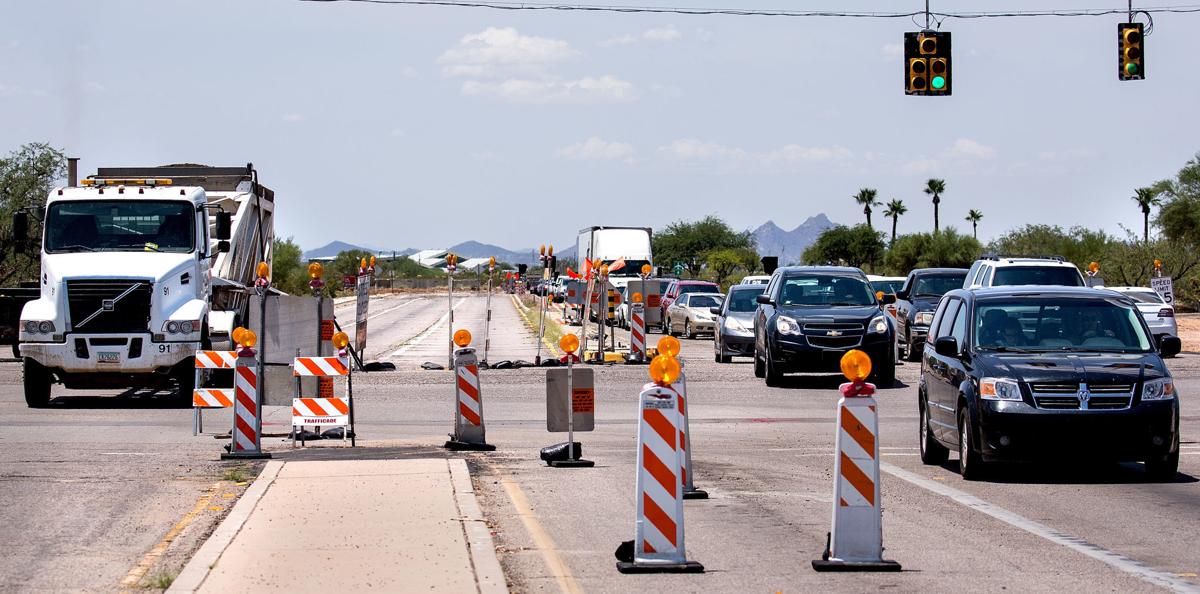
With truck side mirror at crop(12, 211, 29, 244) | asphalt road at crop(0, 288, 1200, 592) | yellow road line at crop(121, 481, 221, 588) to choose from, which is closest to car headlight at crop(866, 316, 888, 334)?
asphalt road at crop(0, 288, 1200, 592)

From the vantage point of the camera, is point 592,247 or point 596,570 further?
point 592,247

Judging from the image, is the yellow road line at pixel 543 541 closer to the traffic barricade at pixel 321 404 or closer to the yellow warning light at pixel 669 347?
the yellow warning light at pixel 669 347

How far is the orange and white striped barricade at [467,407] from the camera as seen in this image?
15078mm

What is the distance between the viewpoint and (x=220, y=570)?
857cm

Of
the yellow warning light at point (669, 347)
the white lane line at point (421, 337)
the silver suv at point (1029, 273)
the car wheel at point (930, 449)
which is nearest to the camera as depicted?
the yellow warning light at point (669, 347)

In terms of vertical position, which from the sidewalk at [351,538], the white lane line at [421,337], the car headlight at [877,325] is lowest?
the sidewalk at [351,538]

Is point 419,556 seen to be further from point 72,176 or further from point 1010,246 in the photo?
point 1010,246

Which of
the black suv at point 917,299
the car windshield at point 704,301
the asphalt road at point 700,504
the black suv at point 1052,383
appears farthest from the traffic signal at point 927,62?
the car windshield at point 704,301

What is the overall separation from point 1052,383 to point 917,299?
63.2ft

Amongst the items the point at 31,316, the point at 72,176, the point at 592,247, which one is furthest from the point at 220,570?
the point at 592,247

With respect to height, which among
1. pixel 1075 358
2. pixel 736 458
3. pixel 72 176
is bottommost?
pixel 736 458

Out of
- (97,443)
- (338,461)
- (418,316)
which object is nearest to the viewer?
(338,461)

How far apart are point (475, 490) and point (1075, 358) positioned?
5.30 meters

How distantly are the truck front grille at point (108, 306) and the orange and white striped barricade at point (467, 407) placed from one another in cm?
770
